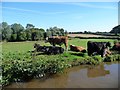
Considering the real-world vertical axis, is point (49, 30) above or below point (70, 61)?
above

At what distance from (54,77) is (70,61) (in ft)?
9.02

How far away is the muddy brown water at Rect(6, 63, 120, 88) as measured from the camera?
795cm

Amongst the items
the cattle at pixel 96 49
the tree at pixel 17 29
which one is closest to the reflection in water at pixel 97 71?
the cattle at pixel 96 49

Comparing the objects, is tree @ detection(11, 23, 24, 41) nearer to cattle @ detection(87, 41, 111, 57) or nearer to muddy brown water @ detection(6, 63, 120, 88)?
cattle @ detection(87, 41, 111, 57)

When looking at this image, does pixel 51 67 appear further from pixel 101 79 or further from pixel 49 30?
pixel 49 30

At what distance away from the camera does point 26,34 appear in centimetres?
2623

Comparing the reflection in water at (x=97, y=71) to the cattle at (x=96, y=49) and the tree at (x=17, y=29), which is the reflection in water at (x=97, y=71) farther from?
the tree at (x=17, y=29)

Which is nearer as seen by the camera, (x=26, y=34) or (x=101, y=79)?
(x=101, y=79)

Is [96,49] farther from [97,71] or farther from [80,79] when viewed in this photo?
[80,79]

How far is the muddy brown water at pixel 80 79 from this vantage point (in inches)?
313

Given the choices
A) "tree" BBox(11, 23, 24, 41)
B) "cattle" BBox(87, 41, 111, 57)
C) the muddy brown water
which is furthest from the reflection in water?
"tree" BBox(11, 23, 24, 41)

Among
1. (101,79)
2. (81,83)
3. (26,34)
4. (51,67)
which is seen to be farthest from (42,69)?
(26,34)

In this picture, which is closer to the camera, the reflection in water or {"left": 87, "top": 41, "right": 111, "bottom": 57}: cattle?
the reflection in water

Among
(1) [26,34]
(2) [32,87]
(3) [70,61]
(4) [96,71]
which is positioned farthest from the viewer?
(1) [26,34]
